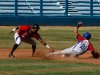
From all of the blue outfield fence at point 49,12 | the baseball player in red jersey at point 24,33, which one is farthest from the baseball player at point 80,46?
the blue outfield fence at point 49,12

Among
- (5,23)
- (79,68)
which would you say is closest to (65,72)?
(79,68)

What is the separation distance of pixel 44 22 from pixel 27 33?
77.5 ft

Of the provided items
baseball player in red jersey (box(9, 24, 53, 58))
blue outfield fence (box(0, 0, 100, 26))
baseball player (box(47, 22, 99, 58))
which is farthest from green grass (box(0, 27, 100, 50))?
blue outfield fence (box(0, 0, 100, 26))

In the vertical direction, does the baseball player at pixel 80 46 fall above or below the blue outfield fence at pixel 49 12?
above

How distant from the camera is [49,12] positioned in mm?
43156

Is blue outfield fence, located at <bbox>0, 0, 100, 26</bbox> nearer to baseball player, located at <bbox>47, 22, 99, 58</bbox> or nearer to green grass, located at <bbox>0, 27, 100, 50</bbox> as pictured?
green grass, located at <bbox>0, 27, 100, 50</bbox>

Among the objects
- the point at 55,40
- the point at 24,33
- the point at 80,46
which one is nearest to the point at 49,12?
the point at 55,40

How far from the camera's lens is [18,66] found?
42.5 feet

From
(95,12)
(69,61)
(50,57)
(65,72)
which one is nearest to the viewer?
(65,72)

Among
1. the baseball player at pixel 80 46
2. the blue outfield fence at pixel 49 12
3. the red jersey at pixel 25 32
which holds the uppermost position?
the red jersey at pixel 25 32

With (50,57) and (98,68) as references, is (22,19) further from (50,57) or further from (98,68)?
(98,68)

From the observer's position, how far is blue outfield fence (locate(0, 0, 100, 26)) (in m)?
39.6

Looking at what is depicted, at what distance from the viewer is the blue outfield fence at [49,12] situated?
3962 centimetres

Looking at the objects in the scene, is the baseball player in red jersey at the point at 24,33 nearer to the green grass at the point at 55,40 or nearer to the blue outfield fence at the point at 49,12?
the green grass at the point at 55,40
